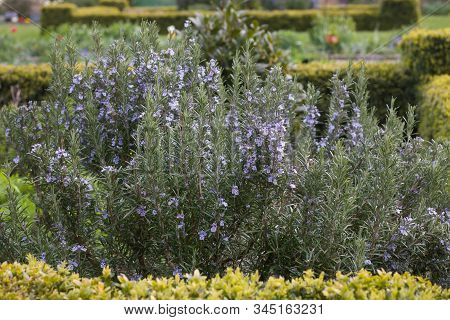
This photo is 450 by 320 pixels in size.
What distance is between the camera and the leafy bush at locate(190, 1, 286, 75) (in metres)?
7.43

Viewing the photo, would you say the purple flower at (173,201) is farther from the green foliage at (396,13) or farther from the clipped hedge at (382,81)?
the green foliage at (396,13)

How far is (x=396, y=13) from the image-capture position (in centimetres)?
2064

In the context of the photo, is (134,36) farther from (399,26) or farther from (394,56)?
(399,26)

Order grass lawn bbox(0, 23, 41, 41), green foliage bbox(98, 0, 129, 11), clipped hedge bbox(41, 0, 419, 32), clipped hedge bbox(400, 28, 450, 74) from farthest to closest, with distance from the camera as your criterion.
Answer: green foliage bbox(98, 0, 129, 11) < clipped hedge bbox(41, 0, 419, 32) < grass lawn bbox(0, 23, 41, 41) < clipped hedge bbox(400, 28, 450, 74)

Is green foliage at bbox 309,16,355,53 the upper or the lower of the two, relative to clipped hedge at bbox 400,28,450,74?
lower

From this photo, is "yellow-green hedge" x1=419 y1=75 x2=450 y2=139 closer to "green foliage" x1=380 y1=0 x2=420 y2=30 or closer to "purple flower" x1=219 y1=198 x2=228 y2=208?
"purple flower" x1=219 y1=198 x2=228 y2=208

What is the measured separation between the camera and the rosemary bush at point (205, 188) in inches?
135

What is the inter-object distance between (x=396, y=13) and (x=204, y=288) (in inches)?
751

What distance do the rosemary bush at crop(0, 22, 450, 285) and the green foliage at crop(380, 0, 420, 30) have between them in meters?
17.4

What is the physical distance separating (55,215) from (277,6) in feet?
79.1

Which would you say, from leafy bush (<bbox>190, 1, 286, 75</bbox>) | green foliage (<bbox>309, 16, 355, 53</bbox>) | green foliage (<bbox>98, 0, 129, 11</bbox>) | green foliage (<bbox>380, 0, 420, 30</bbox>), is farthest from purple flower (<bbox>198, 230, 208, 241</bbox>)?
green foliage (<bbox>98, 0, 129, 11</bbox>)

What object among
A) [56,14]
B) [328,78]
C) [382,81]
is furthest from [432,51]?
Result: [56,14]

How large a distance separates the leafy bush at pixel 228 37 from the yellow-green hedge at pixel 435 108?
1564 millimetres

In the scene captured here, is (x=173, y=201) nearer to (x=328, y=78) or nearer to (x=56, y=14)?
(x=328, y=78)
